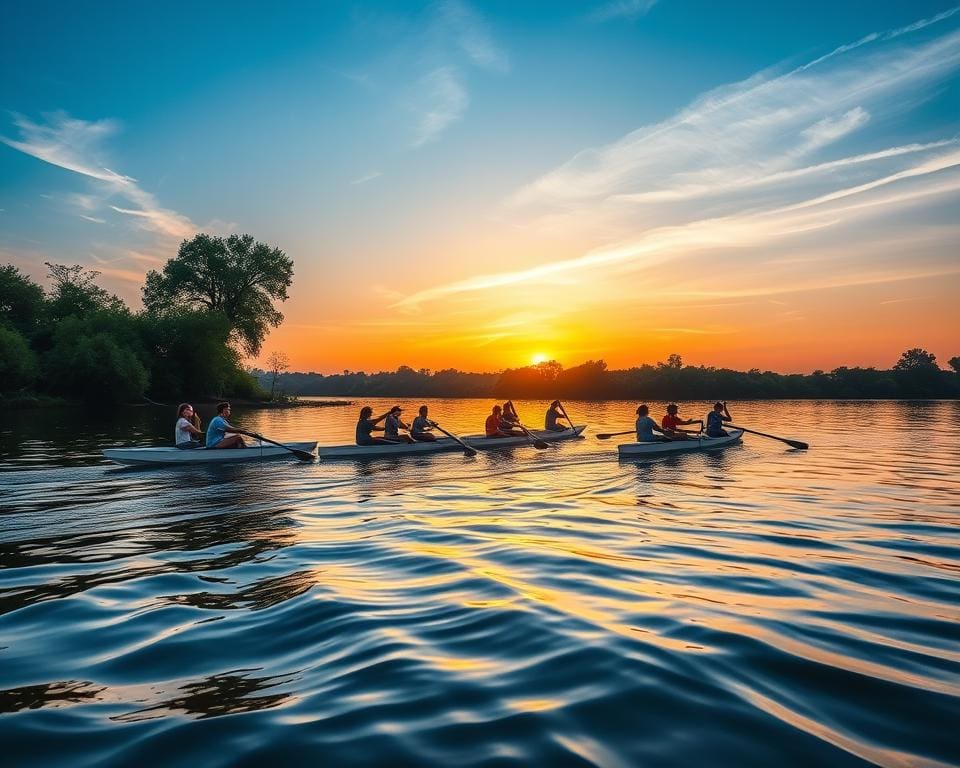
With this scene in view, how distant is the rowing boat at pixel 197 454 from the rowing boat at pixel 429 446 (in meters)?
0.86

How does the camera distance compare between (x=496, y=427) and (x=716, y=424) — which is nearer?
(x=716, y=424)

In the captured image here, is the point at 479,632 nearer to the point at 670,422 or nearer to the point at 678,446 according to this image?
the point at 678,446

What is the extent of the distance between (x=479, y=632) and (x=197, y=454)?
15393 millimetres

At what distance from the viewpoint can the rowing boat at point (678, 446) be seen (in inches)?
802

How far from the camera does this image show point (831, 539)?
28.9ft

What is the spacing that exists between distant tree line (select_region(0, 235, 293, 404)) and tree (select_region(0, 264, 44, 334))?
0.09m

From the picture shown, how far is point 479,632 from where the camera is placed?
508cm

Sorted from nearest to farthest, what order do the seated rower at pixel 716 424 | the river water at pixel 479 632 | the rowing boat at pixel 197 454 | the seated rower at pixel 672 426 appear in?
the river water at pixel 479 632, the rowing boat at pixel 197 454, the seated rower at pixel 672 426, the seated rower at pixel 716 424

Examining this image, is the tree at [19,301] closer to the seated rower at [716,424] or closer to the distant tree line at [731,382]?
the distant tree line at [731,382]

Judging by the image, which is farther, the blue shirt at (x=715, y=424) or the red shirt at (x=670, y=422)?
the blue shirt at (x=715, y=424)

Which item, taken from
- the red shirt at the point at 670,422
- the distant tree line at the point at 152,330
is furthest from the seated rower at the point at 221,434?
the distant tree line at the point at 152,330

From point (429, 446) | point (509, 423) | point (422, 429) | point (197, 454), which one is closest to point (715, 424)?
point (509, 423)

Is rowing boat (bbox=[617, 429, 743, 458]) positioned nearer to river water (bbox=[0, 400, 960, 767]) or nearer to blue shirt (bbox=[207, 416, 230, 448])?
river water (bbox=[0, 400, 960, 767])

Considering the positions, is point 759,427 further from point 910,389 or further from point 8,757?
point 910,389
